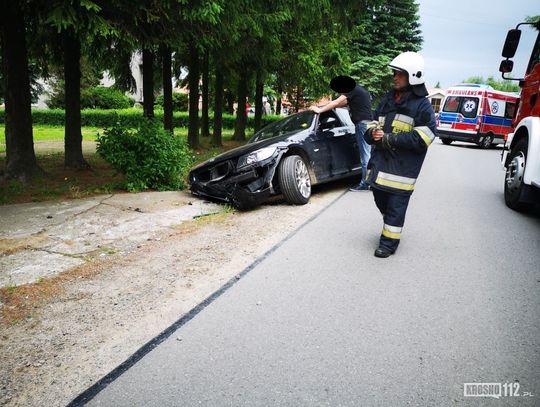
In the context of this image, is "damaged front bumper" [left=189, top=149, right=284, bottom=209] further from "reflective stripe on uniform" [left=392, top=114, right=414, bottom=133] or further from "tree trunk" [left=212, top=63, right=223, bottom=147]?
"tree trunk" [left=212, top=63, right=223, bottom=147]

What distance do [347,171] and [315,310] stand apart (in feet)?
15.2

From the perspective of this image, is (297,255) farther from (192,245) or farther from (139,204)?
(139,204)

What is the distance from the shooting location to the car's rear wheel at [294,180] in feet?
19.9

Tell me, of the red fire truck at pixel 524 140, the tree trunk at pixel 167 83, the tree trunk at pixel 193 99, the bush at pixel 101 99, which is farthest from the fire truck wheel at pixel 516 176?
the bush at pixel 101 99

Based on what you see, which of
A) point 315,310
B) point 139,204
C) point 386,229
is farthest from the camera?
point 139,204

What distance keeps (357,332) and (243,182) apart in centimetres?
347

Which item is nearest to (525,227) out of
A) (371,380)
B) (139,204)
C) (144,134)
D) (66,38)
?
(371,380)

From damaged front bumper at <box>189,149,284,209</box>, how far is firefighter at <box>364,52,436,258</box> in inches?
76.1

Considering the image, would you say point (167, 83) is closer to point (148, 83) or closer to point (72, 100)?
point (148, 83)

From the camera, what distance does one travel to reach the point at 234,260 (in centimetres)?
420

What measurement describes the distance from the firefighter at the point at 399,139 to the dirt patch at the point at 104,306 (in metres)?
1.32

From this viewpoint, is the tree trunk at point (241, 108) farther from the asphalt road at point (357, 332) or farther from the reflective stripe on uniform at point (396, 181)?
the asphalt road at point (357, 332)

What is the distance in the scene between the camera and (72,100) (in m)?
9.41

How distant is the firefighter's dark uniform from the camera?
3.94m
